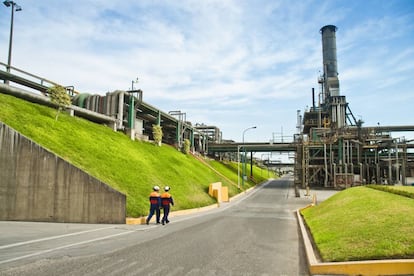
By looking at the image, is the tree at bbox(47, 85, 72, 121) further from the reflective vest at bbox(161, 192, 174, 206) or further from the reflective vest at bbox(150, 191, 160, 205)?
the reflective vest at bbox(161, 192, 174, 206)

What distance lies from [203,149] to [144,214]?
142ft

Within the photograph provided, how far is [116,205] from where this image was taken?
14.4 m

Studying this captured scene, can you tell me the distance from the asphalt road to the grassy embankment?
4627 mm

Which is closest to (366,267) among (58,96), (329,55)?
(58,96)

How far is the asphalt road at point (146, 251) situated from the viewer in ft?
21.9

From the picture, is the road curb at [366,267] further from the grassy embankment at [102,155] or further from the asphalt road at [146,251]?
the grassy embankment at [102,155]

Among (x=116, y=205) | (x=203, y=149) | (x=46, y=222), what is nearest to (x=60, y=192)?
(x=46, y=222)

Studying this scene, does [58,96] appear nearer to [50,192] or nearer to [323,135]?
[50,192]

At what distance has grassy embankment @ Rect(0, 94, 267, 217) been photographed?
1737 centimetres

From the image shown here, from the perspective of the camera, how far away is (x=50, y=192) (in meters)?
14.4

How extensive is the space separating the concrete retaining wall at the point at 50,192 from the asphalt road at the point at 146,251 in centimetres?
150

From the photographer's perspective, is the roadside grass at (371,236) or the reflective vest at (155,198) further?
the reflective vest at (155,198)

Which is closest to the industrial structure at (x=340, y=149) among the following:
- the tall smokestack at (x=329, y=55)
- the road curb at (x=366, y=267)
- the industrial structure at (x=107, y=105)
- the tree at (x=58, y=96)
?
the tall smokestack at (x=329, y=55)

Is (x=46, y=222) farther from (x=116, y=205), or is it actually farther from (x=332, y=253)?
(x=332, y=253)
